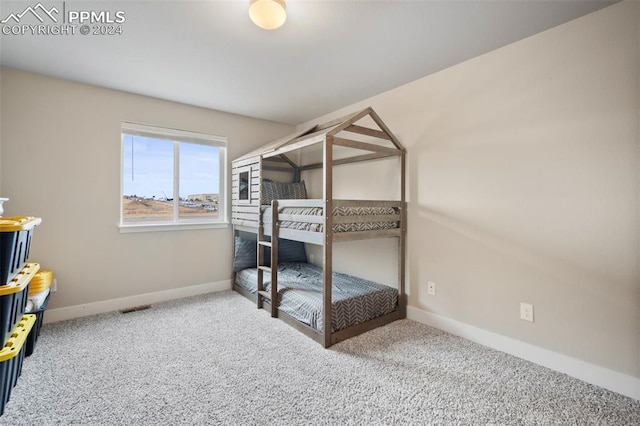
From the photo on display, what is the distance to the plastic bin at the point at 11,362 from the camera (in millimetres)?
1406

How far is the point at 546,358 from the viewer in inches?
76.0

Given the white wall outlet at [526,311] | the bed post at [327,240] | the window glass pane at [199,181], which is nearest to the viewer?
the white wall outlet at [526,311]

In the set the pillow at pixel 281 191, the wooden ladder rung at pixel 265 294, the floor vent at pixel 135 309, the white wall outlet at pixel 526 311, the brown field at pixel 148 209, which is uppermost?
the pillow at pixel 281 191

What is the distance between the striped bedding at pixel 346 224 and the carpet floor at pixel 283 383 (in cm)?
90

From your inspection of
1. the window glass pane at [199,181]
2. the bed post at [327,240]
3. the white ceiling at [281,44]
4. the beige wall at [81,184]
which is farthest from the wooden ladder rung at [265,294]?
the white ceiling at [281,44]

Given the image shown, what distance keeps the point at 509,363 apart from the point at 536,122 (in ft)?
5.45

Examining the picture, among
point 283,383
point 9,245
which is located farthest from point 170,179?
point 283,383

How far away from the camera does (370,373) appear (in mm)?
1856

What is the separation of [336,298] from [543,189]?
1.70 metres

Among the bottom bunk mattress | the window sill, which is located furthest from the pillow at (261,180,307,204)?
the bottom bunk mattress

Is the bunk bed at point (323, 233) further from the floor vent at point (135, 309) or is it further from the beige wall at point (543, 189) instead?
the floor vent at point (135, 309)

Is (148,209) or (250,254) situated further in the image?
(250,254)

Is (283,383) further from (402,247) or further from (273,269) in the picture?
(402,247)

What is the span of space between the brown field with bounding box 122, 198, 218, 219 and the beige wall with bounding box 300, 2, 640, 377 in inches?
105
